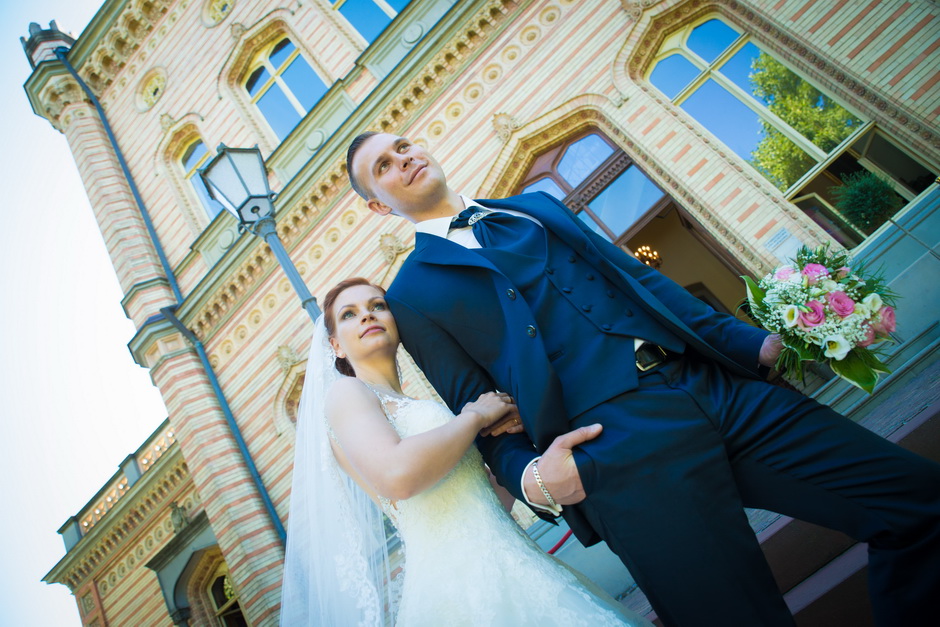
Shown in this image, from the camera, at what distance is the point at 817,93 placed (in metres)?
6.45

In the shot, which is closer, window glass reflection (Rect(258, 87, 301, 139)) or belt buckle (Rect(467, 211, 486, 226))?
belt buckle (Rect(467, 211, 486, 226))

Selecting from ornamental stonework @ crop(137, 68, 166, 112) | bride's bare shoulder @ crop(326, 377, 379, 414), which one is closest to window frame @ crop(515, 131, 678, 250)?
bride's bare shoulder @ crop(326, 377, 379, 414)

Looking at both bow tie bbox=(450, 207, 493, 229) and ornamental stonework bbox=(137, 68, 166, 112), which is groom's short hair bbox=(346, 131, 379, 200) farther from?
ornamental stonework bbox=(137, 68, 166, 112)

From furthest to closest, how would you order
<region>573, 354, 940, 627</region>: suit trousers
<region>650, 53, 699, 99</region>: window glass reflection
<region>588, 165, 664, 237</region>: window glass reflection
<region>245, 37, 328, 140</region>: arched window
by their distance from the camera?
<region>245, 37, 328, 140</region>: arched window
<region>588, 165, 664, 237</region>: window glass reflection
<region>650, 53, 699, 99</region>: window glass reflection
<region>573, 354, 940, 627</region>: suit trousers

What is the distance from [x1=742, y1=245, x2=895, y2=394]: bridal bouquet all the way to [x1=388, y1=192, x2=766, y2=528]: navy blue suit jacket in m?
0.11

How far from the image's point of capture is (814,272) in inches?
A: 74.7

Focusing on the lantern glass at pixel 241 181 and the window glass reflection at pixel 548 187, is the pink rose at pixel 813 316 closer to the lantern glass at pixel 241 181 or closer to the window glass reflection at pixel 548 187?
the lantern glass at pixel 241 181

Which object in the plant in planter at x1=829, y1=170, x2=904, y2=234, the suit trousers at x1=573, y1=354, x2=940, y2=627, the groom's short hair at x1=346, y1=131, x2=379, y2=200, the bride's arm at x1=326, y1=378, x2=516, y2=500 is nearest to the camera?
the suit trousers at x1=573, y1=354, x2=940, y2=627

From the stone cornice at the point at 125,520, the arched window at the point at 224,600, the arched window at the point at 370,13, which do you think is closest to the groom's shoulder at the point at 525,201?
the arched window at the point at 370,13

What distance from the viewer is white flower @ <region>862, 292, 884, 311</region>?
5.78ft

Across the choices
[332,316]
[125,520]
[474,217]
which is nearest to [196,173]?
[125,520]

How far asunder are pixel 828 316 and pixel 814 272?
0.19m

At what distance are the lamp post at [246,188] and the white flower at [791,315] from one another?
12.9ft

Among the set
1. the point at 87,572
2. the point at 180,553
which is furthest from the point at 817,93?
the point at 87,572
